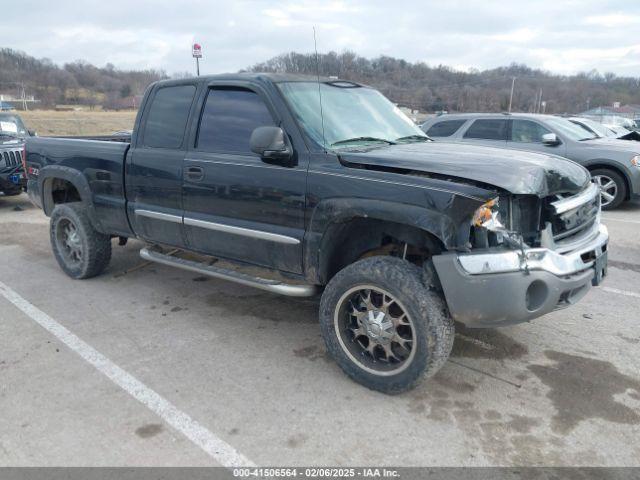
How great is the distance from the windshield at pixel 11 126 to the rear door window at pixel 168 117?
7388 millimetres

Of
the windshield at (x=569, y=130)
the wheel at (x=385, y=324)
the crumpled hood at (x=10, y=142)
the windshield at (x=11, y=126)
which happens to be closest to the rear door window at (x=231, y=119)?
the wheel at (x=385, y=324)

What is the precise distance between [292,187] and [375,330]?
1.11 meters

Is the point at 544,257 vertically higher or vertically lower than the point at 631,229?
higher

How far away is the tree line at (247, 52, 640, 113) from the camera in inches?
185

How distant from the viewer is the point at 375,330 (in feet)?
11.0

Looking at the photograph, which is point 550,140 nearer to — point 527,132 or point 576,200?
point 527,132

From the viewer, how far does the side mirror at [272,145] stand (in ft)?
11.4

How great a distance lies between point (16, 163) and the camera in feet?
30.8

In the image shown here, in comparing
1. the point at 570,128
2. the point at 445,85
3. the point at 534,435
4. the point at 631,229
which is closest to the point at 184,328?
the point at 534,435

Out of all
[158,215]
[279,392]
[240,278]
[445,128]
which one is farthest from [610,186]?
[279,392]

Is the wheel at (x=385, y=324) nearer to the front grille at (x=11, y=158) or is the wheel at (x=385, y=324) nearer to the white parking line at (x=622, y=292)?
the white parking line at (x=622, y=292)

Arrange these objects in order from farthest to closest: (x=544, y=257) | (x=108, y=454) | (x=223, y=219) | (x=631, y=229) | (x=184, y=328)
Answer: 1. (x=631, y=229)
2. (x=184, y=328)
3. (x=223, y=219)
4. (x=544, y=257)
5. (x=108, y=454)

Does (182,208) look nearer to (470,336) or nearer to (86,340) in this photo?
(86,340)

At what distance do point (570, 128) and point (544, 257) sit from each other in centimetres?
789
